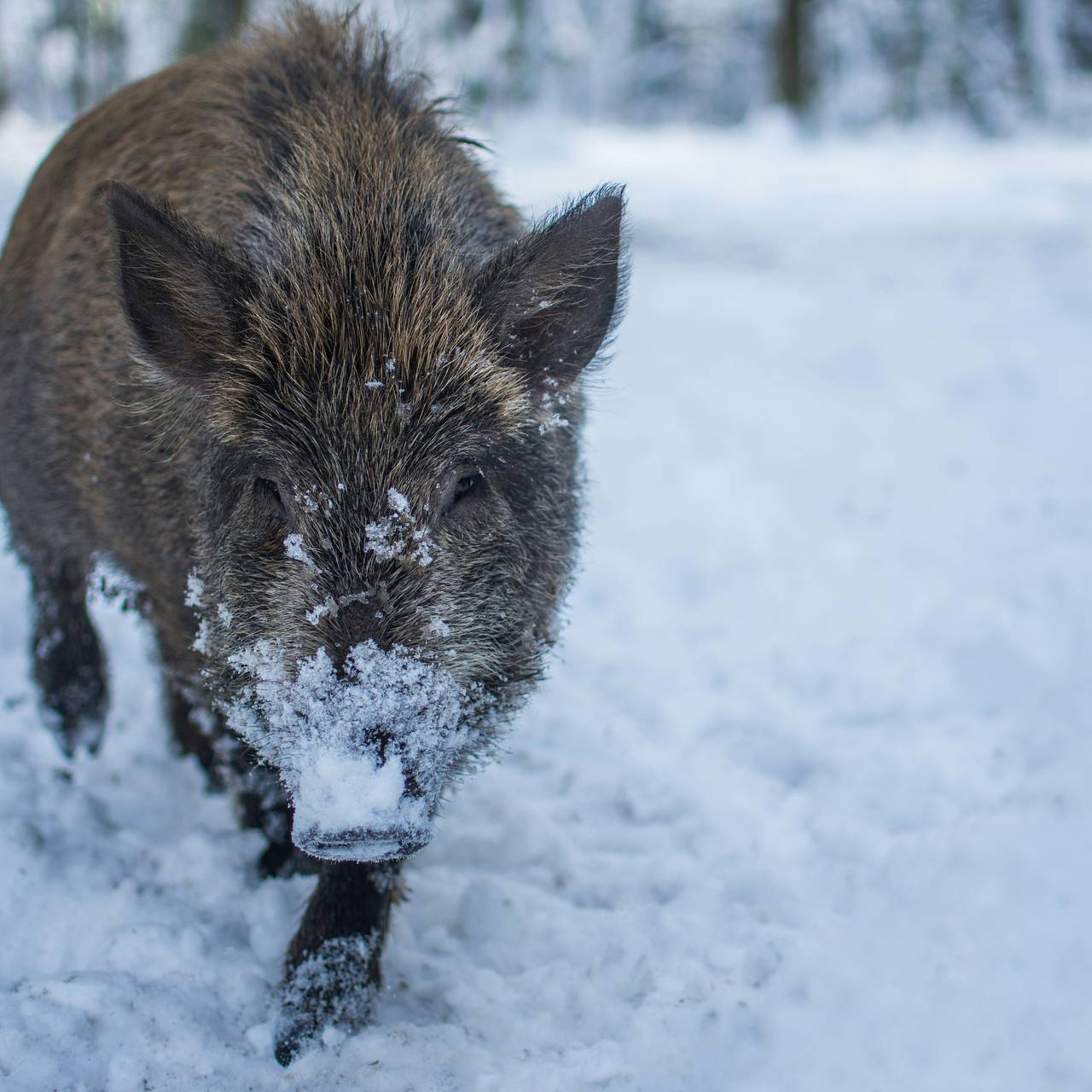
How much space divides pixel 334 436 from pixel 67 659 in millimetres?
2154

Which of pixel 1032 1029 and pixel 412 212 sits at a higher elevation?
pixel 412 212

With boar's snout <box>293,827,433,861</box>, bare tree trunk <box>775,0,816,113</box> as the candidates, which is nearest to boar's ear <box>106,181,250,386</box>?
boar's snout <box>293,827,433,861</box>

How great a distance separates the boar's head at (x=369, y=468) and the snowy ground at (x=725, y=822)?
483 millimetres

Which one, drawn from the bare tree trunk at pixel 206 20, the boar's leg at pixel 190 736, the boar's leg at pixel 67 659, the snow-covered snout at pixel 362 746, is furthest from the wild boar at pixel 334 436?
the bare tree trunk at pixel 206 20

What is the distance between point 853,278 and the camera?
873cm

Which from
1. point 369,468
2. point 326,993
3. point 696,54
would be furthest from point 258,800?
point 696,54

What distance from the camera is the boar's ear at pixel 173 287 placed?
210 cm

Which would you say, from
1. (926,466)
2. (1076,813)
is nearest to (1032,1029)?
(1076,813)

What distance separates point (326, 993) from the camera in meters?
2.48

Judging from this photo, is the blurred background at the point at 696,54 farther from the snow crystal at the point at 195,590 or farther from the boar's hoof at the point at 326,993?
the boar's hoof at the point at 326,993

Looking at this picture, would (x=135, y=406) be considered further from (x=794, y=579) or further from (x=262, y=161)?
(x=794, y=579)

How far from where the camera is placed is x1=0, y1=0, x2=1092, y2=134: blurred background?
55.8ft

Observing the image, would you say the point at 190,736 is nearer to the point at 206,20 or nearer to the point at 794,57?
the point at 206,20

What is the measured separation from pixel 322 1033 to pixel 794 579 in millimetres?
3152
